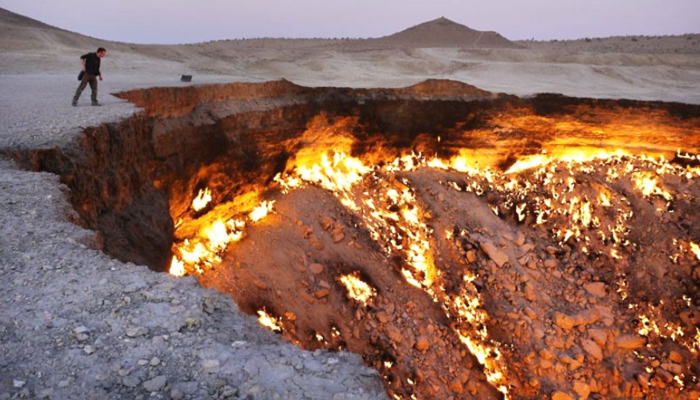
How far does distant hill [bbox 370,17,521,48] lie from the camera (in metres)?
47.0

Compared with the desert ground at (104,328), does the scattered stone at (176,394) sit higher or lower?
lower

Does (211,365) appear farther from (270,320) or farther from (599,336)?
(599,336)

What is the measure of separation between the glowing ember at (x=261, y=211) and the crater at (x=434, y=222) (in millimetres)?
38

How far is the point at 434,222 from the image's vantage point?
10945mm

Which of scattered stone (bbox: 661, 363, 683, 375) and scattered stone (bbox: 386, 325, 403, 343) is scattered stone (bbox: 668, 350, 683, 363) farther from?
scattered stone (bbox: 386, 325, 403, 343)

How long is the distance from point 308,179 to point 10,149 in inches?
280

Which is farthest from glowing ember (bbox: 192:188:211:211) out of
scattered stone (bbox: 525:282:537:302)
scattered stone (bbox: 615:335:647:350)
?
scattered stone (bbox: 615:335:647:350)

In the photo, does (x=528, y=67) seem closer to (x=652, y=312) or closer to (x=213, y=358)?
(x=652, y=312)

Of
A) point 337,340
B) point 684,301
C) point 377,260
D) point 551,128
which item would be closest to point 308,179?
point 377,260

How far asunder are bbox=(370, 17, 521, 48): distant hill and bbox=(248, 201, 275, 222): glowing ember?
122ft

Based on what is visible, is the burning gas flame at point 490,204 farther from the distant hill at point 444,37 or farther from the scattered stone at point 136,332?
the distant hill at point 444,37

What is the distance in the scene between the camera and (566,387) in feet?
26.8

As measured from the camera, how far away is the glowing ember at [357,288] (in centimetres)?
927

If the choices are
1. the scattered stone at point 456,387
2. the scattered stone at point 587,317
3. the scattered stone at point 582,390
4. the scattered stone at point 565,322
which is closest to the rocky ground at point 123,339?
the scattered stone at point 456,387
